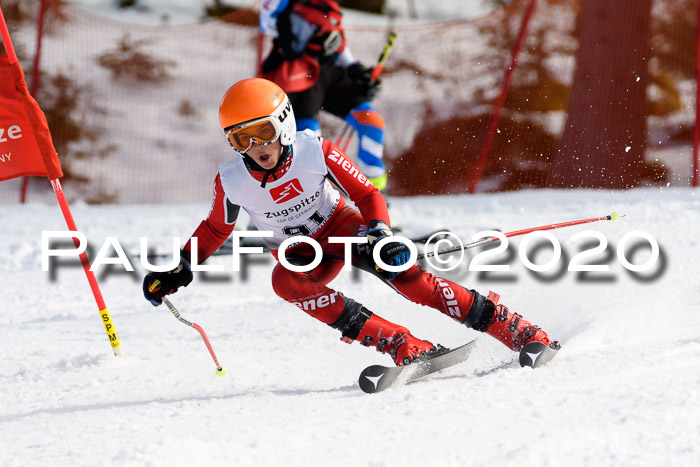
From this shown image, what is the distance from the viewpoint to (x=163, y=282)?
355 centimetres

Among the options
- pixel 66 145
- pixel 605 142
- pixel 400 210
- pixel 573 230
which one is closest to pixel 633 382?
pixel 573 230

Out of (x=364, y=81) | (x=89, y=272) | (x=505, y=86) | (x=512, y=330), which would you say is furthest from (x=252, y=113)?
(x=505, y=86)

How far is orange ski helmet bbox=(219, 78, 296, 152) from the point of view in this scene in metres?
3.24

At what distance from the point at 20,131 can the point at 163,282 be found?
134 centimetres

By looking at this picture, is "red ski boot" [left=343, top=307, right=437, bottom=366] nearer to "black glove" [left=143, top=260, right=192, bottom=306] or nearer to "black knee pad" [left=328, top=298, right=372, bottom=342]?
"black knee pad" [left=328, top=298, right=372, bottom=342]

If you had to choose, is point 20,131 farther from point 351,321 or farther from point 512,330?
point 512,330

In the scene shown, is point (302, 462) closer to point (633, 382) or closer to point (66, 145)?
point (633, 382)

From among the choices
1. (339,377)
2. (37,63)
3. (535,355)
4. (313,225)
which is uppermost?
(313,225)

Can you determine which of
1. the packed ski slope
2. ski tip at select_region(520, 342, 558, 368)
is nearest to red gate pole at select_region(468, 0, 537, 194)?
the packed ski slope

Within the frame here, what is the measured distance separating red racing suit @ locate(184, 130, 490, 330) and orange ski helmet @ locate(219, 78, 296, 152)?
0.62 ft

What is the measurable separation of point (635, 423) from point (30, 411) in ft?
7.78

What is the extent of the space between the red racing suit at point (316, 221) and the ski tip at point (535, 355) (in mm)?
272

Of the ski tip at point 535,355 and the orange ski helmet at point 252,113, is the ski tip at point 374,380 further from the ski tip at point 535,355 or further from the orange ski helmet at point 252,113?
the orange ski helmet at point 252,113

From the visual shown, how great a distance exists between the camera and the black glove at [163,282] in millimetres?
3527
